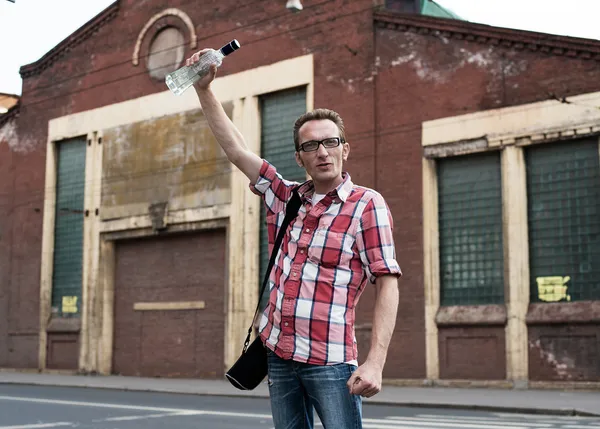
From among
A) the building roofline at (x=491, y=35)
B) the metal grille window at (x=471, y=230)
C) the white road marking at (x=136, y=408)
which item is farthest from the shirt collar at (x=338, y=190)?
the metal grille window at (x=471, y=230)

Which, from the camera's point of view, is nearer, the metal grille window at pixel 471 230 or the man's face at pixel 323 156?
the man's face at pixel 323 156

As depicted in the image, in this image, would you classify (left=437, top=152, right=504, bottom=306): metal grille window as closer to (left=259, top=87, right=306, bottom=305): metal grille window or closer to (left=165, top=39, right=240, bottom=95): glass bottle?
(left=259, top=87, right=306, bottom=305): metal grille window

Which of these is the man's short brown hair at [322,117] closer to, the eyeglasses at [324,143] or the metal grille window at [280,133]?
the eyeglasses at [324,143]

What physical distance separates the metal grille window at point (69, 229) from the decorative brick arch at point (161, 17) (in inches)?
145

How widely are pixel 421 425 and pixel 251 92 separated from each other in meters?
15.2

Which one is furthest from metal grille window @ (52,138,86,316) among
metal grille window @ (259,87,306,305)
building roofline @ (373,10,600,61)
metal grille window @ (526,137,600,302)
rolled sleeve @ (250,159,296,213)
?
rolled sleeve @ (250,159,296,213)

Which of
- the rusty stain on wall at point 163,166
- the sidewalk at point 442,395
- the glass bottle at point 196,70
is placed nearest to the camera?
the glass bottle at point 196,70

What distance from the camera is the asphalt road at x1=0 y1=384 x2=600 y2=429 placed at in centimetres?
1203

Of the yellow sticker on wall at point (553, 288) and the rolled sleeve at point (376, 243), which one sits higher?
the yellow sticker on wall at point (553, 288)

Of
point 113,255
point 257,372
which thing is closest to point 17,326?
point 113,255

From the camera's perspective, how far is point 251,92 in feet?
84.2

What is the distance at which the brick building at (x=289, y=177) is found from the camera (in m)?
20.2

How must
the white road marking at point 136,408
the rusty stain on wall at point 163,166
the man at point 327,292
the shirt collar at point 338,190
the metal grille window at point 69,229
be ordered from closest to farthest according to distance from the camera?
the man at point 327,292 < the shirt collar at point 338,190 < the white road marking at point 136,408 < the rusty stain on wall at point 163,166 < the metal grille window at point 69,229

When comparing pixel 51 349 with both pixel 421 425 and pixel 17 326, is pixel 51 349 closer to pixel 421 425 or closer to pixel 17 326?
pixel 17 326
